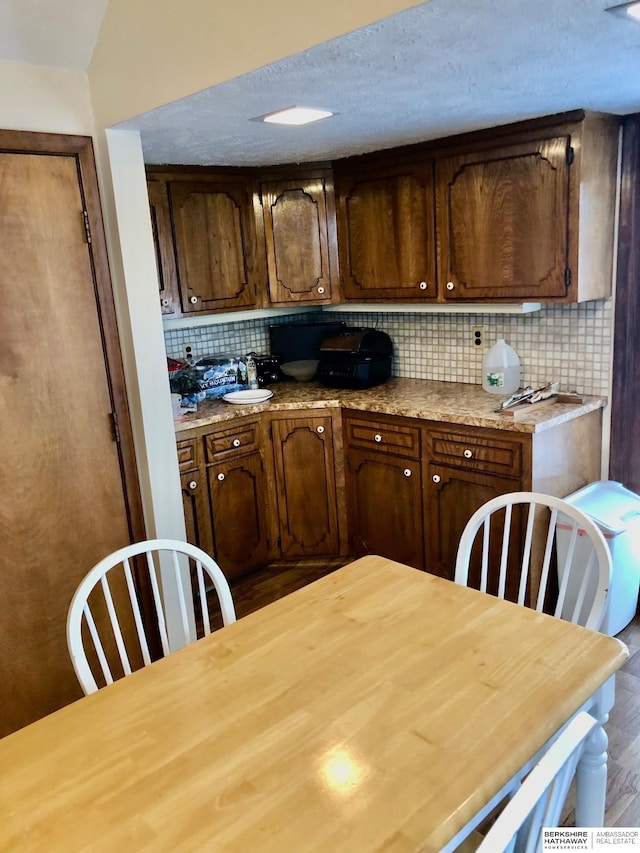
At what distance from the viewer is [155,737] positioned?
4.07 ft

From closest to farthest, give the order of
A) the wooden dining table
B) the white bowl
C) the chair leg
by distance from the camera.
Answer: the wooden dining table → the chair leg → the white bowl

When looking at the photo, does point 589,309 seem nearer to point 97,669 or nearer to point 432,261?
point 432,261

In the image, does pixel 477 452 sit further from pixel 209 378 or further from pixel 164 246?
pixel 164 246

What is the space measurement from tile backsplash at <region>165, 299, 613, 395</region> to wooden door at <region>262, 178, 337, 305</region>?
0.42m

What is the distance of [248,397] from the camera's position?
3.42 metres

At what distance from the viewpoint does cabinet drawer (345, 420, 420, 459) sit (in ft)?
10.1

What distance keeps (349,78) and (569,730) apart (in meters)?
1.64

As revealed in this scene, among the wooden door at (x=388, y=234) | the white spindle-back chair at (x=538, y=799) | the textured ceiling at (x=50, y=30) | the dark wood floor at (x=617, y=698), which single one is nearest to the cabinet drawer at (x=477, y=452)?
the wooden door at (x=388, y=234)

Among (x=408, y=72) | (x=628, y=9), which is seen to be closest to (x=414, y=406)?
(x=408, y=72)

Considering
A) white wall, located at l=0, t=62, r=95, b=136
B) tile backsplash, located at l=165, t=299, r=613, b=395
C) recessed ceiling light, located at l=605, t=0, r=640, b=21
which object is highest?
white wall, located at l=0, t=62, r=95, b=136

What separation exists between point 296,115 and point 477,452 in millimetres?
1489

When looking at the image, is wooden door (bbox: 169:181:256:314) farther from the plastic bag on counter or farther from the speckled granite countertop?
the speckled granite countertop

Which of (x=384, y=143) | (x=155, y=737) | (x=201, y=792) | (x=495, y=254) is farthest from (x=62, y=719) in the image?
(x=384, y=143)

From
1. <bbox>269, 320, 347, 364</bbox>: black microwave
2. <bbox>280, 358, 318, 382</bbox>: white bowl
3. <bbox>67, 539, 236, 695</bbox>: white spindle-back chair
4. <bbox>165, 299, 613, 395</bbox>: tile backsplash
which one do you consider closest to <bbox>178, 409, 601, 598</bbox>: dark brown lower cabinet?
<bbox>165, 299, 613, 395</bbox>: tile backsplash
